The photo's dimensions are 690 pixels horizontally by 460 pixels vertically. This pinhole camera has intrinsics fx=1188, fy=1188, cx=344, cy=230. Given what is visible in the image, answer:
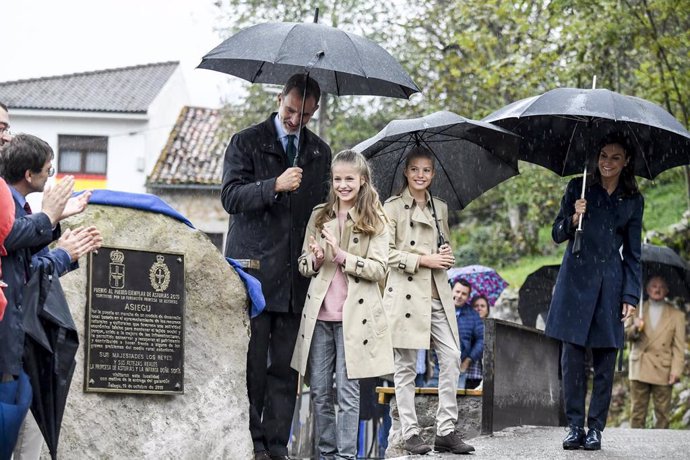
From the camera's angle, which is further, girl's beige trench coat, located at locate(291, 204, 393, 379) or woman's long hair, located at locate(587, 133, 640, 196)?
woman's long hair, located at locate(587, 133, 640, 196)

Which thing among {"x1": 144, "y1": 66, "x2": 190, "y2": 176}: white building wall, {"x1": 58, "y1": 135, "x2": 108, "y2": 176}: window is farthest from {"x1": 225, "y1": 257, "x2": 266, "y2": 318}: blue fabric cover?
{"x1": 58, "y1": 135, "x2": 108, "y2": 176}: window

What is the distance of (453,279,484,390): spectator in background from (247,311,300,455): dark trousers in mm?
4756

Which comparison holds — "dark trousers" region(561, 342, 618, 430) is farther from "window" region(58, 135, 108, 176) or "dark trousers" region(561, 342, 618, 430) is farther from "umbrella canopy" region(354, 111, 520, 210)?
"window" region(58, 135, 108, 176)

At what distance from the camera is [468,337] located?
497 inches

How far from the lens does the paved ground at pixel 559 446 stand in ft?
27.2

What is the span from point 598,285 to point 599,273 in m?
0.09

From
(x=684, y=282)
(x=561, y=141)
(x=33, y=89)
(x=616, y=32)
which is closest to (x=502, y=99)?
(x=616, y=32)

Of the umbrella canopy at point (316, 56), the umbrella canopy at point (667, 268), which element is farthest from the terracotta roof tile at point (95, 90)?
the umbrella canopy at point (316, 56)

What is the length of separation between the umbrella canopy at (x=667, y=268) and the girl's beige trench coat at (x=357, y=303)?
255 inches

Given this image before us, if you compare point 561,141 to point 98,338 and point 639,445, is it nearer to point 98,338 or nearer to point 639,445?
point 639,445

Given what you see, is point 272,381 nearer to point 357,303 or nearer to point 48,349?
point 357,303

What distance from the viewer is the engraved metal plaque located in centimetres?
736

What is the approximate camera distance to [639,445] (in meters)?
9.57

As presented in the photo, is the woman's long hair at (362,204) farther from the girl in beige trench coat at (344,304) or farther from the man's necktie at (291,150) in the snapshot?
the man's necktie at (291,150)
